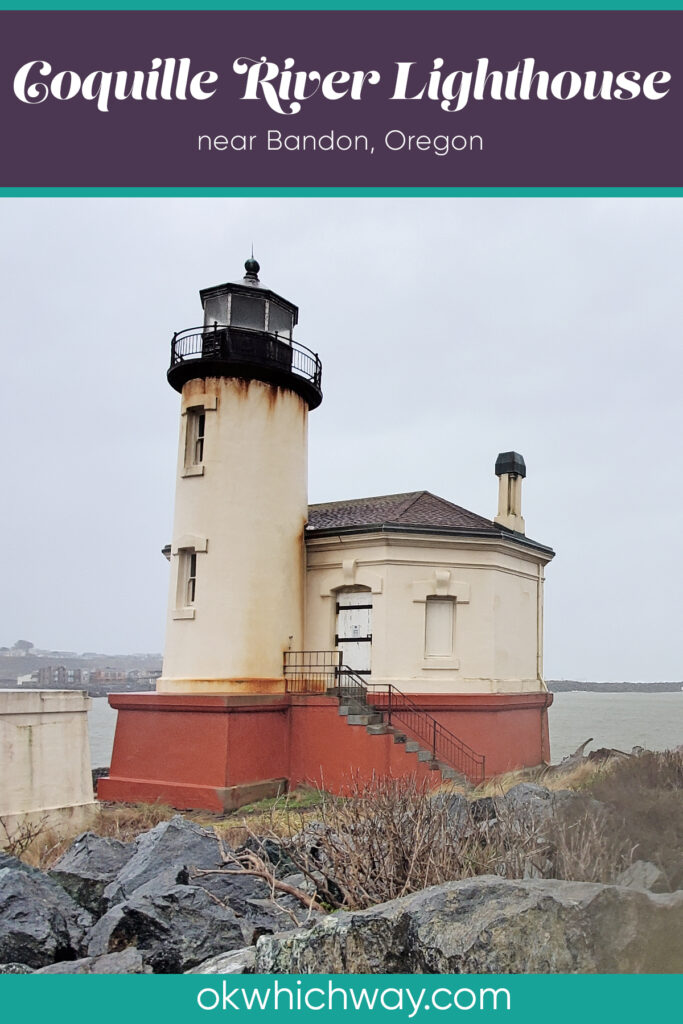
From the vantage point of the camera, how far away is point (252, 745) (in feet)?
54.3

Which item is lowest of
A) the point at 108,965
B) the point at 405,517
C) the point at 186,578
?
the point at 108,965

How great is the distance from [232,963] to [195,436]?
44.9 ft

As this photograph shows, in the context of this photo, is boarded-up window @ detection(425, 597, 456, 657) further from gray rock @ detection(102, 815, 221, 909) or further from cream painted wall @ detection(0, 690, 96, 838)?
gray rock @ detection(102, 815, 221, 909)

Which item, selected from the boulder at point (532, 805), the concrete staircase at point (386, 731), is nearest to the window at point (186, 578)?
the concrete staircase at point (386, 731)

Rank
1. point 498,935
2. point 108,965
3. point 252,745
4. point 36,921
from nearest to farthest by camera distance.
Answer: point 498,935
point 108,965
point 36,921
point 252,745

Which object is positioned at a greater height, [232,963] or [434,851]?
[434,851]

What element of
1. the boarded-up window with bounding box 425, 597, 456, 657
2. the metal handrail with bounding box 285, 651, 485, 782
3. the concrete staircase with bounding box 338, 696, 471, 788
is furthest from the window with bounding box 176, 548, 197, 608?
the boarded-up window with bounding box 425, 597, 456, 657

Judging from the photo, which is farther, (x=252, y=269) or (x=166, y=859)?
(x=252, y=269)

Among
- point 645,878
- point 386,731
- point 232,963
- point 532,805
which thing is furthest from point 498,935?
point 386,731

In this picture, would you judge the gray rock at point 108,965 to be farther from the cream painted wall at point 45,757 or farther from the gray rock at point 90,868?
the cream painted wall at point 45,757

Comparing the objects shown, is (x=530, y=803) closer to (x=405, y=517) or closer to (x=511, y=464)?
(x=405, y=517)

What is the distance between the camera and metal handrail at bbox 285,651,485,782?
55.5 feet

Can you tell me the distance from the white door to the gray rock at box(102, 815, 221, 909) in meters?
8.89

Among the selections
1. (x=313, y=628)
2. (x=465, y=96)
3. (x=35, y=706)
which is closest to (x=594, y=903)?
(x=465, y=96)
